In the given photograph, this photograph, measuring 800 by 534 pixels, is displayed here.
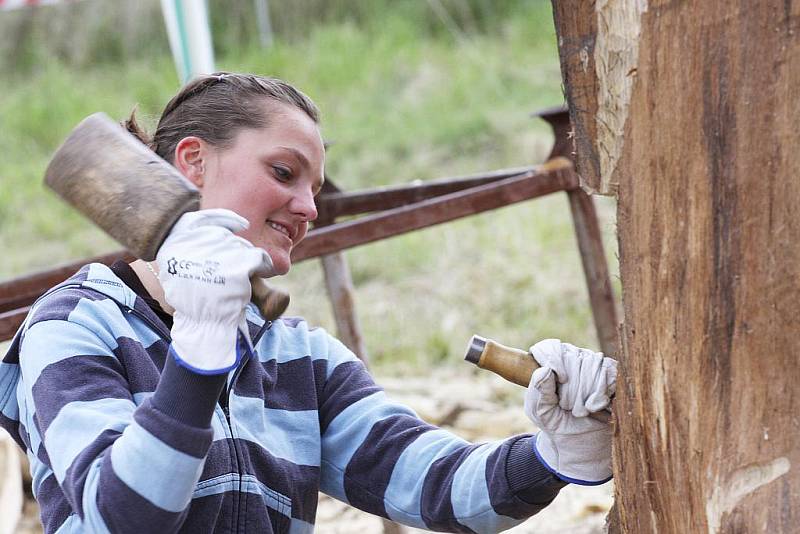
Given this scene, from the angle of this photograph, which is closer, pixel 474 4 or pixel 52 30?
pixel 474 4

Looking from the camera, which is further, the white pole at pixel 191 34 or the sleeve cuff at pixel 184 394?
the white pole at pixel 191 34

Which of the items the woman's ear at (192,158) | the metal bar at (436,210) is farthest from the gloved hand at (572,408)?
the metal bar at (436,210)

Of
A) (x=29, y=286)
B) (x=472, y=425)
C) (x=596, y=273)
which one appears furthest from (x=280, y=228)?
(x=472, y=425)

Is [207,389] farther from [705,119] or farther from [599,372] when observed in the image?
[705,119]

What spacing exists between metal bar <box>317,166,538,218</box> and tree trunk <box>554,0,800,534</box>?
176 centimetres

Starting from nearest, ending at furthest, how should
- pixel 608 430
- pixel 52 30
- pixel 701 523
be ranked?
pixel 701 523 → pixel 608 430 → pixel 52 30

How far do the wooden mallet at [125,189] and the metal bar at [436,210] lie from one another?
3.41 feet

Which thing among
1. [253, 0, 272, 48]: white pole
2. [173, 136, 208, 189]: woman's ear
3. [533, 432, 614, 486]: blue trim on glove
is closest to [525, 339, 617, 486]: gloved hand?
[533, 432, 614, 486]: blue trim on glove

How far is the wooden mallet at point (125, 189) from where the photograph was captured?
142 cm

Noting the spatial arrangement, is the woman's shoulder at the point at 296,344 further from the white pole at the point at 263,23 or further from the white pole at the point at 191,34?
the white pole at the point at 263,23

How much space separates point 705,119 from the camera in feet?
4.24

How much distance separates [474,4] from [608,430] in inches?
304

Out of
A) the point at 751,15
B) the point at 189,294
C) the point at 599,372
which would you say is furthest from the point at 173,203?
the point at 751,15

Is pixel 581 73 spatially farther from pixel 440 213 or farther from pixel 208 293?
pixel 440 213
